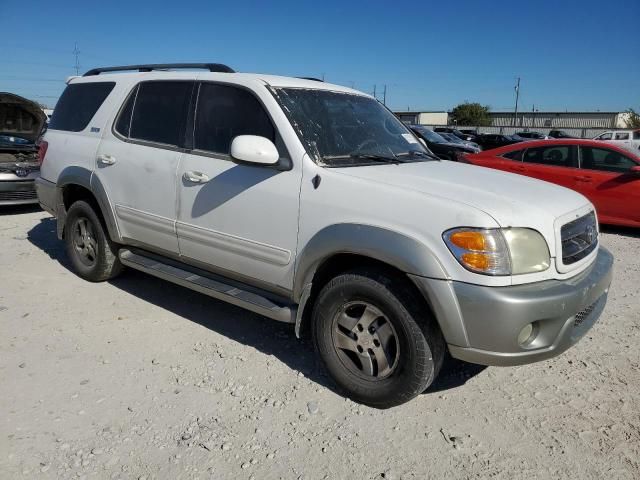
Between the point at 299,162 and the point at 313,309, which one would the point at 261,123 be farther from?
the point at 313,309

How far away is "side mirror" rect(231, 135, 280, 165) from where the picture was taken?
122 inches

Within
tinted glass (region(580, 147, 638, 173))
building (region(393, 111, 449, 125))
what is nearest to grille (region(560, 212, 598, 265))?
tinted glass (region(580, 147, 638, 173))

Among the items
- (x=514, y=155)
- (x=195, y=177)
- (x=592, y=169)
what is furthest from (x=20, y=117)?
(x=592, y=169)

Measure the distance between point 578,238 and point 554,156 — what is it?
5690mm

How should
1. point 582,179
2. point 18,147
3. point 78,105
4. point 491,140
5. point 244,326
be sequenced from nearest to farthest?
1. point 244,326
2. point 78,105
3. point 582,179
4. point 18,147
5. point 491,140

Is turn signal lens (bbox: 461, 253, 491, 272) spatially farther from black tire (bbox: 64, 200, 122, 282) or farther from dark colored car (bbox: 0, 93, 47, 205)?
dark colored car (bbox: 0, 93, 47, 205)

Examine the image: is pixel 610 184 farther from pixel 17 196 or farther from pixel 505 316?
pixel 17 196

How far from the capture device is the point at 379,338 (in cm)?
297

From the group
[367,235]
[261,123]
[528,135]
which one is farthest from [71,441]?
[528,135]

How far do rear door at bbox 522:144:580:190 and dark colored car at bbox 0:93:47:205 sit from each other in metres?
7.51

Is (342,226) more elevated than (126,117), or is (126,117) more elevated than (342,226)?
(126,117)

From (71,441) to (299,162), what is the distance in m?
1.97

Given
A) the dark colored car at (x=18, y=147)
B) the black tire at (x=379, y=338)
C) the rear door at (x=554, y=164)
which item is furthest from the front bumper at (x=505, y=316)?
the dark colored car at (x=18, y=147)

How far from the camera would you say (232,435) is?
109 inches
